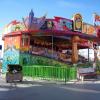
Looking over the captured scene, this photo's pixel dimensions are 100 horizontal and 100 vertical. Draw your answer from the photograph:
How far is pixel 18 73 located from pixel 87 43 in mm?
21425

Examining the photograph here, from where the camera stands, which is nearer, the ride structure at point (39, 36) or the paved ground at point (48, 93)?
the paved ground at point (48, 93)

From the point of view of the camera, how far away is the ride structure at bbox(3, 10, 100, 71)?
119ft

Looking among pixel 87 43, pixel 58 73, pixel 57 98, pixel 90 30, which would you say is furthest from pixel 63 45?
pixel 57 98

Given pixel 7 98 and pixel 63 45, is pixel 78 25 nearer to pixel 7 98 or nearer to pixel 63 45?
pixel 63 45

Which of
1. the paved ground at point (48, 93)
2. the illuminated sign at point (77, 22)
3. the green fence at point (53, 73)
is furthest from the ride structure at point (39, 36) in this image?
the paved ground at point (48, 93)

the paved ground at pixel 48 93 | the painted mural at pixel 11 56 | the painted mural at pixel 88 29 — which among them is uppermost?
the painted mural at pixel 88 29

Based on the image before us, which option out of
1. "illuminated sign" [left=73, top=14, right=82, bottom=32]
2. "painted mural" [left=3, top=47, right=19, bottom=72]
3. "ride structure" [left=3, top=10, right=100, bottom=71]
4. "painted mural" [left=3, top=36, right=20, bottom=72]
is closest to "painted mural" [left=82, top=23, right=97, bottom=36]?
"ride structure" [left=3, top=10, right=100, bottom=71]

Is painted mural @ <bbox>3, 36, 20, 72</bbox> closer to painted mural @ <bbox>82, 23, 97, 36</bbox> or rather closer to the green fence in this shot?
the green fence

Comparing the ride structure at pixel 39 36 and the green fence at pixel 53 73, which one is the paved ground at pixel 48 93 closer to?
the green fence at pixel 53 73

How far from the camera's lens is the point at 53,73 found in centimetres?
2889

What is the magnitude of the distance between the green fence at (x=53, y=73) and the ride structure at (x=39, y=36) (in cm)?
571

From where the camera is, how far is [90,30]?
40562mm

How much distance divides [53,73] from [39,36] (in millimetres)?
10575

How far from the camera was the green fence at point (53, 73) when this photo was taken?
91.2ft
